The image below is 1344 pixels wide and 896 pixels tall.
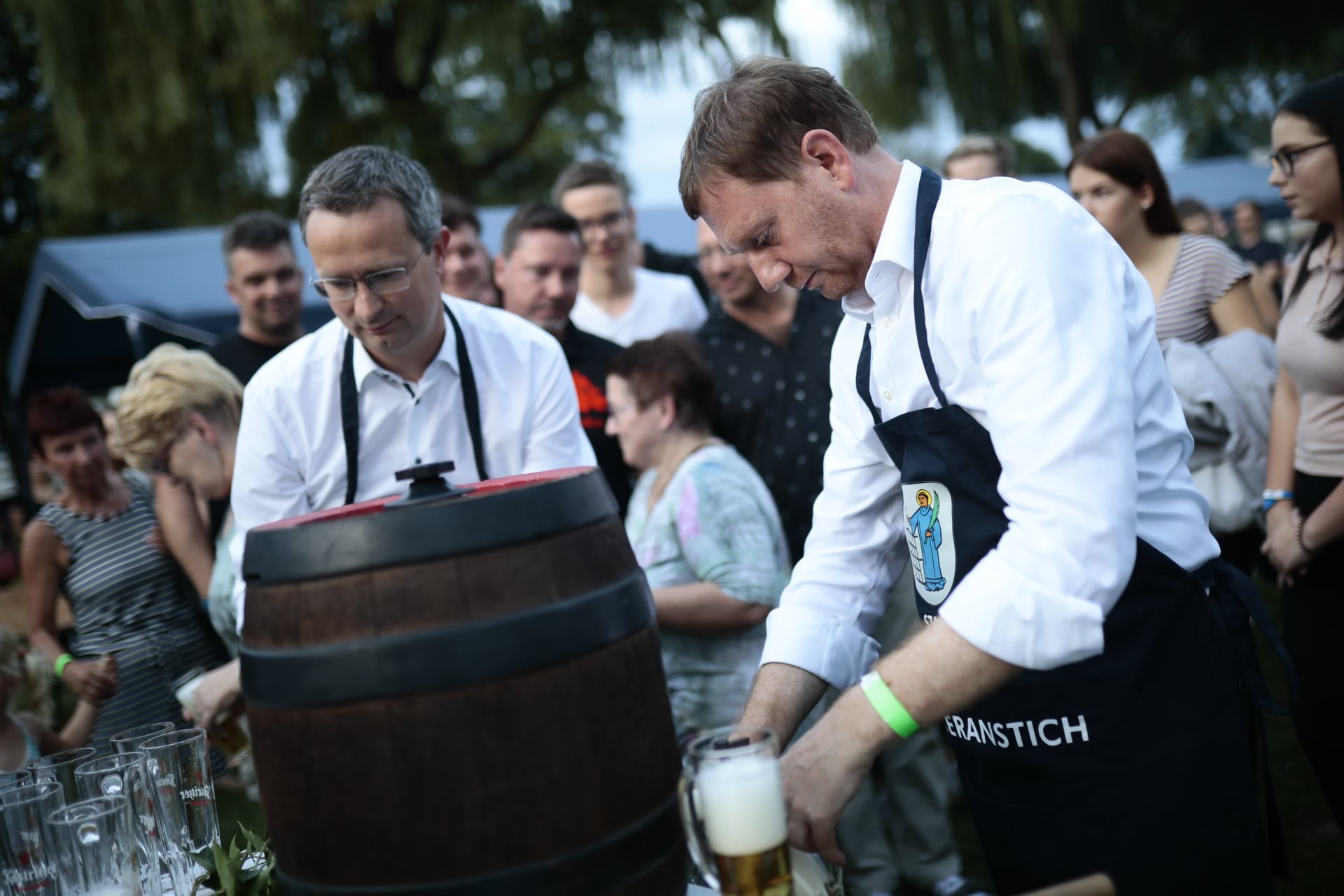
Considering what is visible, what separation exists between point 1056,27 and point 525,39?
619cm

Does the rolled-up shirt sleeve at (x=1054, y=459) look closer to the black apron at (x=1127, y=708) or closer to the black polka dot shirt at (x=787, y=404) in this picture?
the black apron at (x=1127, y=708)

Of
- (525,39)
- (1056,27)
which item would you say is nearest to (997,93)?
(1056,27)

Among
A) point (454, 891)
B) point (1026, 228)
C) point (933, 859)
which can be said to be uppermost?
point (1026, 228)

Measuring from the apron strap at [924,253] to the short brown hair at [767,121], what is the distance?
102 mm

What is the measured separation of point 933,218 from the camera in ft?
4.76

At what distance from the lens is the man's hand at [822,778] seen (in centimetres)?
131

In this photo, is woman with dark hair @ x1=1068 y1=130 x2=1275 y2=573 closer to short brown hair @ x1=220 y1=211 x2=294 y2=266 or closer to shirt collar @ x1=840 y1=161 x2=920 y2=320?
shirt collar @ x1=840 y1=161 x2=920 y2=320

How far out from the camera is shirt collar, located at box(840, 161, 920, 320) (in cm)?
147

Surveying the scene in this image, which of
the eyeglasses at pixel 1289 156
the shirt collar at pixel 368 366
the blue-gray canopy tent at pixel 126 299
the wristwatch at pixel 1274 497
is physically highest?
the blue-gray canopy tent at pixel 126 299

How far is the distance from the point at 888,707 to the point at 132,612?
3.22 metres

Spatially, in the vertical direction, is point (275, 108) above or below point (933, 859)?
above

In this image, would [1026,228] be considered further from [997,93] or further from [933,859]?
[997,93]

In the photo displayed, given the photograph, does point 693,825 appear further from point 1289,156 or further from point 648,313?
point 648,313

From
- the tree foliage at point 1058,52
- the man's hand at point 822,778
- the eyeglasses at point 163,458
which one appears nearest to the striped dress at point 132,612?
the eyeglasses at point 163,458
